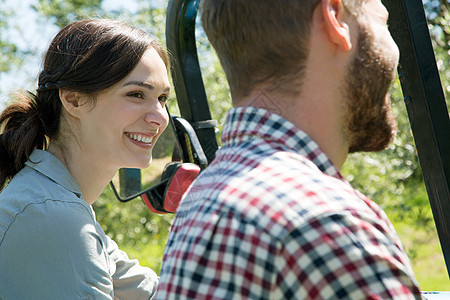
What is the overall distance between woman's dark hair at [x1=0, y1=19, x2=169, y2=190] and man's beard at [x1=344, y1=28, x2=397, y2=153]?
109 cm

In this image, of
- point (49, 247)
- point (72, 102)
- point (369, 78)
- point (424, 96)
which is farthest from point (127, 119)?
point (369, 78)

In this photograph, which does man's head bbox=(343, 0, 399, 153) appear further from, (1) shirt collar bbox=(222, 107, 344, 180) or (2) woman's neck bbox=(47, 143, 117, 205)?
(2) woman's neck bbox=(47, 143, 117, 205)

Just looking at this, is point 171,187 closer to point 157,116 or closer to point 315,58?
point 157,116

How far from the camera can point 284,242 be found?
0.77 m

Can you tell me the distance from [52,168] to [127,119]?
280mm

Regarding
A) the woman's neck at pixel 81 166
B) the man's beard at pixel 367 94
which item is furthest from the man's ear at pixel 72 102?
the man's beard at pixel 367 94

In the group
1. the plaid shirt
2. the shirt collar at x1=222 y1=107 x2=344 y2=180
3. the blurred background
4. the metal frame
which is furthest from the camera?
the blurred background

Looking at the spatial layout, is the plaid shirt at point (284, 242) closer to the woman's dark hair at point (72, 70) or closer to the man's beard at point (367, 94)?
the man's beard at point (367, 94)

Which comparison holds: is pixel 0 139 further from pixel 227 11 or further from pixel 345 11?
pixel 345 11

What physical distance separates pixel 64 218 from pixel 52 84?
0.52m

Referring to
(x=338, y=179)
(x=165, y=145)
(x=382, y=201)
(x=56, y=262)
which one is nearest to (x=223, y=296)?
(x=338, y=179)

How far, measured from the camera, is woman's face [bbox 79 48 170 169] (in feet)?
6.32

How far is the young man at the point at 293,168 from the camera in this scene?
76 centimetres

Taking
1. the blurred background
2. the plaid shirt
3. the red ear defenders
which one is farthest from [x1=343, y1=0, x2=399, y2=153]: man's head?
the blurred background
